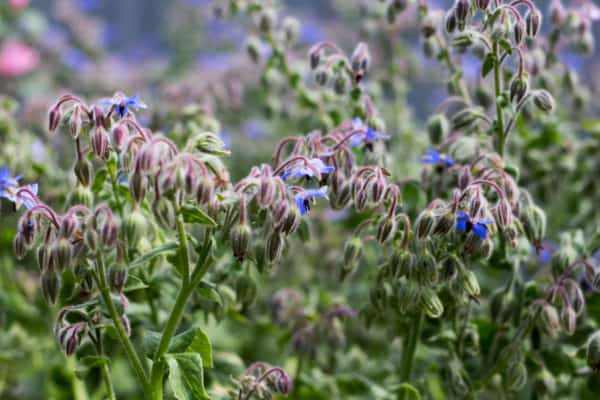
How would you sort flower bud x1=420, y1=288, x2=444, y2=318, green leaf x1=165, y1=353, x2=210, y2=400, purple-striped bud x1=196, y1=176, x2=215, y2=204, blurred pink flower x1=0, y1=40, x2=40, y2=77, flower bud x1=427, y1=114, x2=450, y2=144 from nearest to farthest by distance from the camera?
1. purple-striped bud x1=196, y1=176, x2=215, y2=204
2. green leaf x1=165, y1=353, x2=210, y2=400
3. flower bud x1=420, y1=288, x2=444, y2=318
4. flower bud x1=427, y1=114, x2=450, y2=144
5. blurred pink flower x1=0, y1=40, x2=40, y2=77

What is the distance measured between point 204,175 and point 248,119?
1758 millimetres

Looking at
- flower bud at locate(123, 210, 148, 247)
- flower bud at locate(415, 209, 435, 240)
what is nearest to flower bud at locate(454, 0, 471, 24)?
flower bud at locate(415, 209, 435, 240)

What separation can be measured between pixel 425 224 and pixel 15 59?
2.01 metres

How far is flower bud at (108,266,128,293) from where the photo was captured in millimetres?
945

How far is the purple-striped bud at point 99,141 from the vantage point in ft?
3.10

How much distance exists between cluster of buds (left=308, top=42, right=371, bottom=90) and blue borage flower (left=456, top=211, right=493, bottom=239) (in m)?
0.35

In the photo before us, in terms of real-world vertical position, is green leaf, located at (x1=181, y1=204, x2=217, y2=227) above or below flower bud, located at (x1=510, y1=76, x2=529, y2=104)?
below

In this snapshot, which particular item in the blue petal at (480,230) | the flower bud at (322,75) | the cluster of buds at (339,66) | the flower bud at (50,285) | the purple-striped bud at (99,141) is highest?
the cluster of buds at (339,66)

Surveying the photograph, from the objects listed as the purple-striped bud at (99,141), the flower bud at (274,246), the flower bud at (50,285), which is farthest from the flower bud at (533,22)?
the flower bud at (50,285)

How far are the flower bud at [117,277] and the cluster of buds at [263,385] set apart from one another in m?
0.23

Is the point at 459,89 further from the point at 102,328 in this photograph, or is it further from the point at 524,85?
the point at 102,328

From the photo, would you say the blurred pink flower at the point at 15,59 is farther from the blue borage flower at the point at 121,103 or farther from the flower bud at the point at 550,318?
the flower bud at the point at 550,318

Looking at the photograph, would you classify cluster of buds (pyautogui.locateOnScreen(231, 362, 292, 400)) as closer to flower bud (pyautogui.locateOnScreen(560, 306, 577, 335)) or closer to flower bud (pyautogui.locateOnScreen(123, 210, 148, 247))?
flower bud (pyautogui.locateOnScreen(123, 210, 148, 247))

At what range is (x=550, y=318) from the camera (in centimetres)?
116
